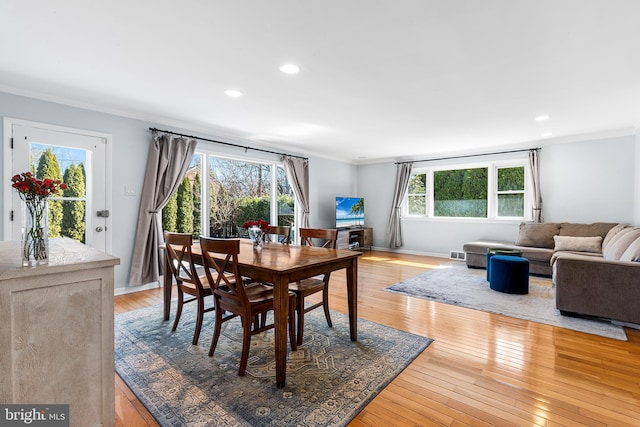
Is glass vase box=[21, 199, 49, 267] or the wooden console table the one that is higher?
glass vase box=[21, 199, 49, 267]

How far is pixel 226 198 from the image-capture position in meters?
5.21

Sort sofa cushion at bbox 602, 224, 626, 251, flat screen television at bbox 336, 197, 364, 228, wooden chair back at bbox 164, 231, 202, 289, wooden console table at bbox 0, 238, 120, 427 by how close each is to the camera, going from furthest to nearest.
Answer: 1. flat screen television at bbox 336, 197, 364, 228
2. sofa cushion at bbox 602, 224, 626, 251
3. wooden chair back at bbox 164, 231, 202, 289
4. wooden console table at bbox 0, 238, 120, 427

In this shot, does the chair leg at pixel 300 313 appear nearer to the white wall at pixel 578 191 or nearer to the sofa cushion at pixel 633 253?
the sofa cushion at pixel 633 253

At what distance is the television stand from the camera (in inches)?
268

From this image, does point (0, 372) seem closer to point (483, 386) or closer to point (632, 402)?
point (483, 386)

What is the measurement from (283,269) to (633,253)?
11.8 ft

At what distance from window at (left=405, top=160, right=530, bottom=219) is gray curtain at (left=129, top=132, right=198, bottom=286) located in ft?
17.4

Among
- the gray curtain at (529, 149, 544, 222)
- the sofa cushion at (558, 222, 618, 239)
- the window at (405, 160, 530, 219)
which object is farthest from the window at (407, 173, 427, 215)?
the sofa cushion at (558, 222, 618, 239)

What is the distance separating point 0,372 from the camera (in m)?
1.17

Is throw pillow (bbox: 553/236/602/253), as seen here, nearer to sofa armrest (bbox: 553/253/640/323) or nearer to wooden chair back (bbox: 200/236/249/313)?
sofa armrest (bbox: 553/253/640/323)

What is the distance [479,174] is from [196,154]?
561 cm

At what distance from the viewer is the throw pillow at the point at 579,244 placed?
4.61m

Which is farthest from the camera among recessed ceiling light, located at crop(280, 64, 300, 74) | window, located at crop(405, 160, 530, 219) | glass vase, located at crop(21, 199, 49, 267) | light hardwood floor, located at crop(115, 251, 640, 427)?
window, located at crop(405, 160, 530, 219)

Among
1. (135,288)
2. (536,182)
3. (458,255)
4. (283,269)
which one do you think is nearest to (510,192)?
(536,182)
